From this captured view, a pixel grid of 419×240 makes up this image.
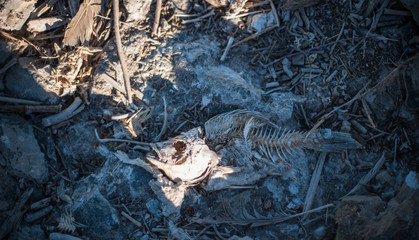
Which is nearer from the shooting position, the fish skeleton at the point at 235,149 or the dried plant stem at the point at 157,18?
the fish skeleton at the point at 235,149

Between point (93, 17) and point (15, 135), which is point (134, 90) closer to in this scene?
point (93, 17)

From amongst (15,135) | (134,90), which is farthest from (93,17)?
(15,135)

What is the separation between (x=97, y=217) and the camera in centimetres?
239

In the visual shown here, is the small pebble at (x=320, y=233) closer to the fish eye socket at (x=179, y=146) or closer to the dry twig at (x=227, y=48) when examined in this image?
the fish eye socket at (x=179, y=146)

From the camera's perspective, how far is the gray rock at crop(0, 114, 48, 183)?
237 cm

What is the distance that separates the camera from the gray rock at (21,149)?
93.4 inches

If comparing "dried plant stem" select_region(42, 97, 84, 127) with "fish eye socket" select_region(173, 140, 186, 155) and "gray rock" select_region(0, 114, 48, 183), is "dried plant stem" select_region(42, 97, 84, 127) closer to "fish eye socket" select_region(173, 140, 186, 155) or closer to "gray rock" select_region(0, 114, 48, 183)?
"gray rock" select_region(0, 114, 48, 183)

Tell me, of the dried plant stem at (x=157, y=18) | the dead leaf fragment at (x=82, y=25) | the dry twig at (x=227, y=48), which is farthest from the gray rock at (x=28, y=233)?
the dry twig at (x=227, y=48)

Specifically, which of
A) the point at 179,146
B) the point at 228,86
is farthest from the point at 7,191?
the point at 228,86

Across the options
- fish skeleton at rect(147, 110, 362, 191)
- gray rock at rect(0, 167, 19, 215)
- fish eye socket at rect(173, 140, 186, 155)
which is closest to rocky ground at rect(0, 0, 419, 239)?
gray rock at rect(0, 167, 19, 215)

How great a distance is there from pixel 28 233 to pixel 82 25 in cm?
218

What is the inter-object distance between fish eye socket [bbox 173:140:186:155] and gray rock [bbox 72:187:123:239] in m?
0.85

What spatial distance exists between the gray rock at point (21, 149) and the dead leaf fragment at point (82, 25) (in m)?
0.98

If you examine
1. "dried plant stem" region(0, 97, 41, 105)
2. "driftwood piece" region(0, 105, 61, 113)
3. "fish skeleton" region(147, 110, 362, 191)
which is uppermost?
"dried plant stem" region(0, 97, 41, 105)
